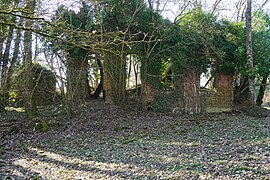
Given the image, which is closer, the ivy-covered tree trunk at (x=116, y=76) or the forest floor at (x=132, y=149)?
the forest floor at (x=132, y=149)

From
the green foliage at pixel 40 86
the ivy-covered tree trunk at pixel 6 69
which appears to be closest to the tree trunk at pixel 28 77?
the green foliage at pixel 40 86

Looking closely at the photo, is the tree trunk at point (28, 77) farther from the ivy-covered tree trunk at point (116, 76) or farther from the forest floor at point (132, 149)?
the ivy-covered tree trunk at point (116, 76)

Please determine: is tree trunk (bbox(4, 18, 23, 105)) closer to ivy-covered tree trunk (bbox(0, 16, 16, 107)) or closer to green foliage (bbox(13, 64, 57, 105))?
ivy-covered tree trunk (bbox(0, 16, 16, 107))

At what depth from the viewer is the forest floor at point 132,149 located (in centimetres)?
379

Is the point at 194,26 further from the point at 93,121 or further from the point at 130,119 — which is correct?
the point at 93,121

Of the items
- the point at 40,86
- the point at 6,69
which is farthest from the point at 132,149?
the point at 40,86

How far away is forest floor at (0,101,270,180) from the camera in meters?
3.79

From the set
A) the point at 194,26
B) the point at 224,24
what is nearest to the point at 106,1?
the point at 194,26

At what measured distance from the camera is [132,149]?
5430mm

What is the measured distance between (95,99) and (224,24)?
6347mm

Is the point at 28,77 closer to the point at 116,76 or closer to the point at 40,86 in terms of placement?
the point at 40,86

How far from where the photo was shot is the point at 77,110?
9219 millimetres

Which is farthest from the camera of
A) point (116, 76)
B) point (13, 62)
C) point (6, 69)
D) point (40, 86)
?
point (116, 76)

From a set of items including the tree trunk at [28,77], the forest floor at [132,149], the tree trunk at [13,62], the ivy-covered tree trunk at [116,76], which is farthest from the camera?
the ivy-covered tree trunk at [116,76]
